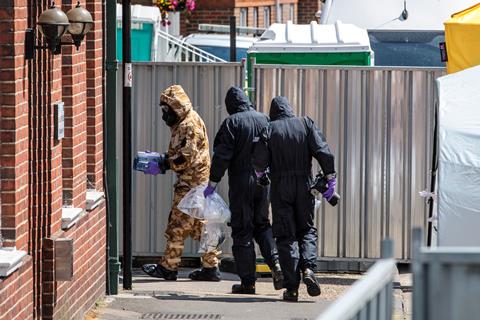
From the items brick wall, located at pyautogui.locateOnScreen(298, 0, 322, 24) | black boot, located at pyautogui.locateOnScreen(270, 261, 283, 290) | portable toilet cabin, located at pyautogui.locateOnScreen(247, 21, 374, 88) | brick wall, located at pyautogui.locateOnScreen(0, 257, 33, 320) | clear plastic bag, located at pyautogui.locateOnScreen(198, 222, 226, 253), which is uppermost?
brick wall, located at pyautogui.locateOnScreen(298, 0, 322, 24)

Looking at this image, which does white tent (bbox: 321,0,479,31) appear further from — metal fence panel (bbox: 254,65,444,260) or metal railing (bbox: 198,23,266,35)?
metal railing (bbox: 198,23,266,35)

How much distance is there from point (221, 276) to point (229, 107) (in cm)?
188

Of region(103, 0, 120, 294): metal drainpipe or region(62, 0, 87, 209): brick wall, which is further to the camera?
region(103, 0, 120, 294): metal drainpipe

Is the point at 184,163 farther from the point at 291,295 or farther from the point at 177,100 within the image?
the point at 291,295

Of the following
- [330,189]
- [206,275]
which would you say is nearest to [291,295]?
[330,189]

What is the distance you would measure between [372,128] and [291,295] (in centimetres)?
210

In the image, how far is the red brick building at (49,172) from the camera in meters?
7.81

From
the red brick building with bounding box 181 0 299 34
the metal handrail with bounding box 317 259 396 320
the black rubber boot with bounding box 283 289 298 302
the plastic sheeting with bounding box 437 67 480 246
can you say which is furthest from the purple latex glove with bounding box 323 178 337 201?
the red brick building with bounding box 181 0 299 34

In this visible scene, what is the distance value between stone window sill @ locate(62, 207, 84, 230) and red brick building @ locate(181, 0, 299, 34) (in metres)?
21.6

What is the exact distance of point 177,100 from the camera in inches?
458

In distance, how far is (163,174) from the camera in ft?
41.0

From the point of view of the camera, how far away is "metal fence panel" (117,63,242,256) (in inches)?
493

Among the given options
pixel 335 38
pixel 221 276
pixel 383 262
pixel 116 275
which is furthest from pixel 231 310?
pixel 383 262

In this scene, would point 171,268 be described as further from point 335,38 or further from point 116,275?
point 335,38
